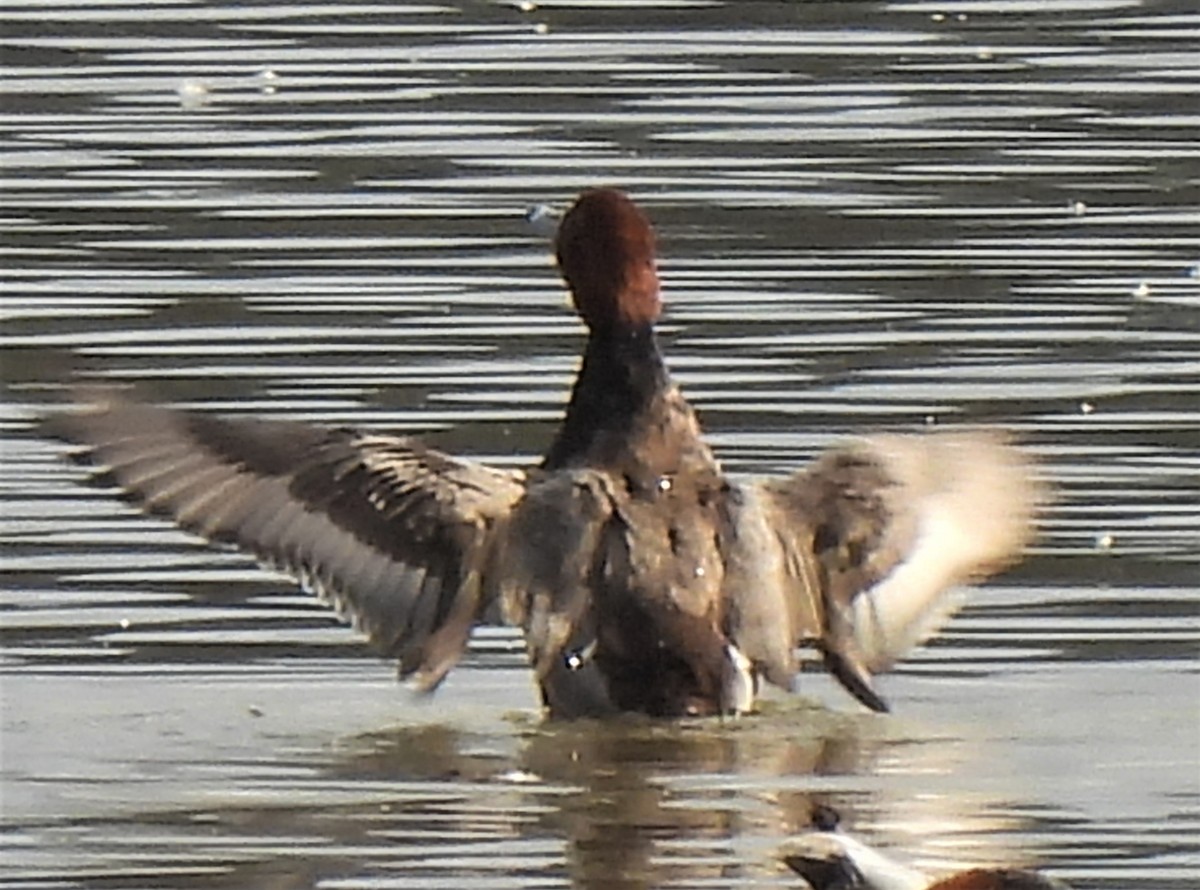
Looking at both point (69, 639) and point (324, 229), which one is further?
point (324, 229)

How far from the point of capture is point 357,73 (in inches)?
632

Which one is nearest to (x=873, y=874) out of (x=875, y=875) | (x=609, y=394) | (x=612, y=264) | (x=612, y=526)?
(x=875, y=875)

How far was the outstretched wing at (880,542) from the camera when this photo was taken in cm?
952

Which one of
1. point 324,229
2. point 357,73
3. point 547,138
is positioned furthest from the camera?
point 357,73

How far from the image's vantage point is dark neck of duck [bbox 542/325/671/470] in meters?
9.41

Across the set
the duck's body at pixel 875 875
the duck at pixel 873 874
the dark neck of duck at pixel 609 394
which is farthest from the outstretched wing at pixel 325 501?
the duck's body at pixel 875 875

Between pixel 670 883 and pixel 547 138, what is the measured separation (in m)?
7.13

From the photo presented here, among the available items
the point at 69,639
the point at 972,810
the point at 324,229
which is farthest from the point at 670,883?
the point at 324,229

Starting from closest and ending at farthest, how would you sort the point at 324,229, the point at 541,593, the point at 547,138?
the point at 541,593, the point at 324,229, the point at 547,138

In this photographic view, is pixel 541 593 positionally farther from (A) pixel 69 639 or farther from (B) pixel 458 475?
(A) pixel 69 639

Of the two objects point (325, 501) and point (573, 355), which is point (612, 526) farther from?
point (573, 355)

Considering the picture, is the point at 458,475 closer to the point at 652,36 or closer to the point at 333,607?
the point at 333,607

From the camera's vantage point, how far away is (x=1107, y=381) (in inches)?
452

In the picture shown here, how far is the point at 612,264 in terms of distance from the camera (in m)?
9.63
